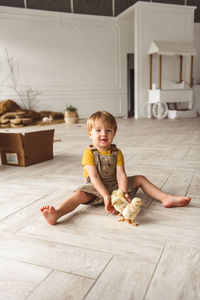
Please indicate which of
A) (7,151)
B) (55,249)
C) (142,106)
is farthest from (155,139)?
(142,106)

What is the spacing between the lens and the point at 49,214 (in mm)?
1152

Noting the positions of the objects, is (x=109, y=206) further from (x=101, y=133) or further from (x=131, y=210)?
(x=101, y=133)

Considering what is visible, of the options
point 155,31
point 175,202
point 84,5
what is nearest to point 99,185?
point 175,202

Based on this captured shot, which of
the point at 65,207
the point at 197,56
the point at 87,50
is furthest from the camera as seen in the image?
the point at 197,56

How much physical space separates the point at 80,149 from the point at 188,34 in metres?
5.14

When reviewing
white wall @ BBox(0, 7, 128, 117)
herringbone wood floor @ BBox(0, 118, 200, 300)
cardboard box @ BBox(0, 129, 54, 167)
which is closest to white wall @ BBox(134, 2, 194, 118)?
white wall @ BBox(0, 7, 128, 117)

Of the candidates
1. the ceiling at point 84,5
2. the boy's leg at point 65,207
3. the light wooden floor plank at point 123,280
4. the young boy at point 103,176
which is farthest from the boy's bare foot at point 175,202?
the ceiling at point 84,5

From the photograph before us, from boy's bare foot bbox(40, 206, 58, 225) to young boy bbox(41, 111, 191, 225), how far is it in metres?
0.05

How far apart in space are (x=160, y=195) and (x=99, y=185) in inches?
12.7

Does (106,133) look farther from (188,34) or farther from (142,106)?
(188,34)

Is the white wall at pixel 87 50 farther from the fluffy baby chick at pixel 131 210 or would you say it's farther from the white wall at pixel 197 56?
the fluffy baby chick at pixel 131 210

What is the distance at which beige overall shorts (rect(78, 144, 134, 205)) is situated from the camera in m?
1.36

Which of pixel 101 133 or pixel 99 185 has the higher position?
pixel 101 133

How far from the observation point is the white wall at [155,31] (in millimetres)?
6172
